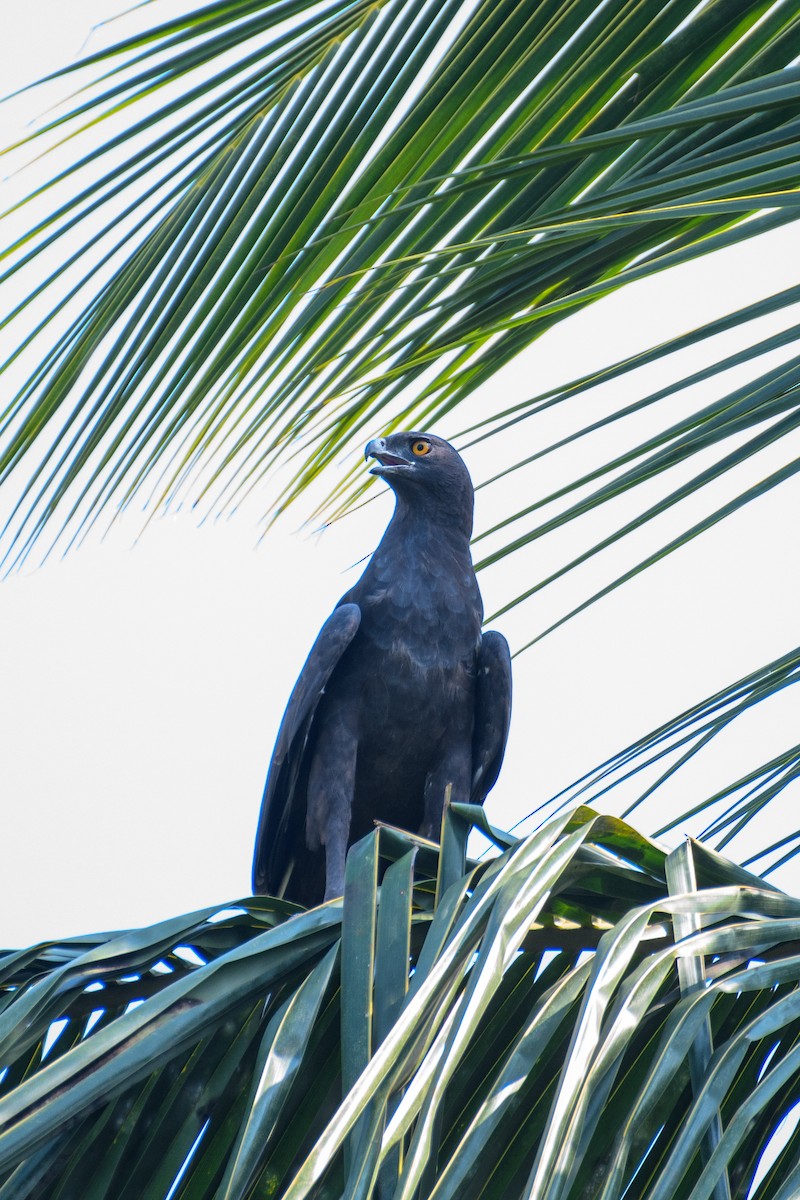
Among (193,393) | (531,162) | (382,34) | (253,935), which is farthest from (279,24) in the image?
(253,935)

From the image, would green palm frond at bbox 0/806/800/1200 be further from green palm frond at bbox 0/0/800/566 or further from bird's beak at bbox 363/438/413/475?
bird's beak at bbox 363/438/413/475

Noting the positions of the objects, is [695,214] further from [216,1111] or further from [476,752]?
[476,752]

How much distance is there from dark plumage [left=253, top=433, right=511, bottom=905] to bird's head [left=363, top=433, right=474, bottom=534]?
0.12 ft

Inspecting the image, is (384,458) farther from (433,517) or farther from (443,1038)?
(443,1038)

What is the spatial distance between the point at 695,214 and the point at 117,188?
4.10ft

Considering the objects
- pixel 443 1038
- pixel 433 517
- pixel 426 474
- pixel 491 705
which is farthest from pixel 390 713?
pixel 443 1038

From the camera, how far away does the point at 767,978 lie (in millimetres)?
1374

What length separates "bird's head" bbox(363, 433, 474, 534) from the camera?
4113 mm

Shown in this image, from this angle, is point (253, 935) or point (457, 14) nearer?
point (253, 935)

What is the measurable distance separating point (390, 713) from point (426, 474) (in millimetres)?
767

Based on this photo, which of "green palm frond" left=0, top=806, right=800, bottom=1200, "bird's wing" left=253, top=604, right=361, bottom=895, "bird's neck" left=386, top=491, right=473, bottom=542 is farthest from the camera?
"bird's neck" left=386, top=491, right=473, bottom=542

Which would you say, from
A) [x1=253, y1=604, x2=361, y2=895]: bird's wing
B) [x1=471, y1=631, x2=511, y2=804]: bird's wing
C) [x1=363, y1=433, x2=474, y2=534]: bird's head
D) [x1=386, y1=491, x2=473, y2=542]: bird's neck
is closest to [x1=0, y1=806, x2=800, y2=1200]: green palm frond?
[x1=253, y1=604, x2=361, y2=895]: bird's wing

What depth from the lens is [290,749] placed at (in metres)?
3.87

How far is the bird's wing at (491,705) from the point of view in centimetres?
387
